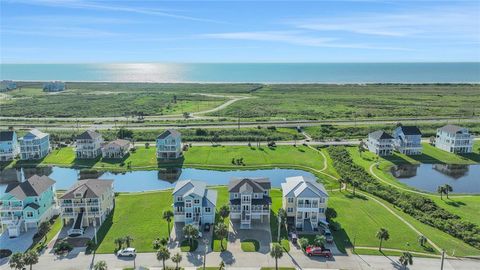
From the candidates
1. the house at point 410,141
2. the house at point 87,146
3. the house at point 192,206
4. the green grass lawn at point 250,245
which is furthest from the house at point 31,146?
the house at point 410,141

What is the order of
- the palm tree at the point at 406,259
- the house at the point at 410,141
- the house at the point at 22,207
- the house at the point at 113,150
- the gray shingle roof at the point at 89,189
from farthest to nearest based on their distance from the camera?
1. the house at the point at 410,141
2. the house at the point at 113,150
3. the gray shingle roof at the point at 89,189
4. the house at the point at 22,207
5. the palm tree at the point at 406,259

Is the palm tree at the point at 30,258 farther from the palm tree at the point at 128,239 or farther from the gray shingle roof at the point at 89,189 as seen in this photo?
the gray shingle roof at the point at 89,189

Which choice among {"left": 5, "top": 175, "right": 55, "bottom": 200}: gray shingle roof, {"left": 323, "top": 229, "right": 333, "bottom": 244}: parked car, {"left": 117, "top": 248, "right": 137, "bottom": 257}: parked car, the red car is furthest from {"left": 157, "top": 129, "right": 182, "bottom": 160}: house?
the red car

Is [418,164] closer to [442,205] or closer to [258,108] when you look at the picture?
[442,205]

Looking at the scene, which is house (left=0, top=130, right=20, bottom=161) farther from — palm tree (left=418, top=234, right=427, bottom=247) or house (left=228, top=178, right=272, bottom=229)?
palm tree (left=418, top=234, right=427, bottom=247)

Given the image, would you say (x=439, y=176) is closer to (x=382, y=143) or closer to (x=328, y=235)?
(x=382, y=143)

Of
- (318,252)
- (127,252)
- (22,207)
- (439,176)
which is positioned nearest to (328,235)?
(318,252)

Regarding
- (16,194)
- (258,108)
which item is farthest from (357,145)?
(16,194)
